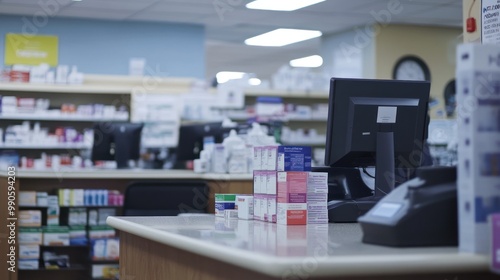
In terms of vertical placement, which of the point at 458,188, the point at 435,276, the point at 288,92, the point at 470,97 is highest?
the point at 288,92

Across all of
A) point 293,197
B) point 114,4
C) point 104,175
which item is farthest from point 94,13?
point 293,197

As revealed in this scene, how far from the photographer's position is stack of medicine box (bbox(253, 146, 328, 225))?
9.37 feet

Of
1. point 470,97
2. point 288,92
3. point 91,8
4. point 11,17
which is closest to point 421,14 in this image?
point 288,92

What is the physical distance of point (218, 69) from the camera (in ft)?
55.7

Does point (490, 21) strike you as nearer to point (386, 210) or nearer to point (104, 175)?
point (386, 210)

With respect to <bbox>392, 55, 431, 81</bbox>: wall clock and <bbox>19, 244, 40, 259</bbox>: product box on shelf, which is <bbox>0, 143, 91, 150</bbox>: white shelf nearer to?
<bbox>19, 244, 40, 259</bbox>: product box on shelf

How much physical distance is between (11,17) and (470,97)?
9004 mm

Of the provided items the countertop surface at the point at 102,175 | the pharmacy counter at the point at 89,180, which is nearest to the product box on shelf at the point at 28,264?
the pharmacy counter at the point at 89,180

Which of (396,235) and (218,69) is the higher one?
(218,69)

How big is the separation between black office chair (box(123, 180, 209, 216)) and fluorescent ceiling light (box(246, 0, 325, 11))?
4.37m

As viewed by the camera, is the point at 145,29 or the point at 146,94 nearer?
the point at 146,94

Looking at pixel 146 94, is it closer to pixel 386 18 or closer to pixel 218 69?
pixel 386 18

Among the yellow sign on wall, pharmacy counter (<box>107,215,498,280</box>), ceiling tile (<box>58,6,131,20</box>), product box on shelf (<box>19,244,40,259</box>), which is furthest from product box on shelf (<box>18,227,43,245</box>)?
the yellow sign on wall

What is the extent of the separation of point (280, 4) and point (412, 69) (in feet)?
9.16
